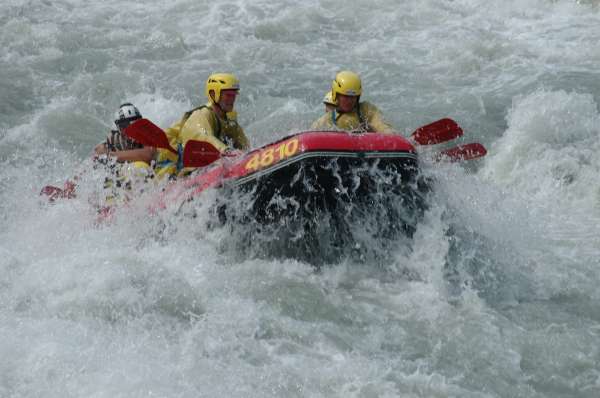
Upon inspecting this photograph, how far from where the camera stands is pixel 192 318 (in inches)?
219

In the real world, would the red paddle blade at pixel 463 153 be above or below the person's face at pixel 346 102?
below

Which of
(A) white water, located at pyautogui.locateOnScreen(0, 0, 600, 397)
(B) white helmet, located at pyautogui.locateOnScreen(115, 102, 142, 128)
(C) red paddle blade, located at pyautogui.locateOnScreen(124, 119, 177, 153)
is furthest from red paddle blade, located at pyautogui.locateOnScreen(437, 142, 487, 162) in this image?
(B) white helmet, located at pyautogui.locateOnScreen(115, 102, 142, 128)

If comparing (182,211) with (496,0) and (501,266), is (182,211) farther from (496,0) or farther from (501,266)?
(496,0)

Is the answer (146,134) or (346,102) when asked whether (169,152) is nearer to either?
(146,134)

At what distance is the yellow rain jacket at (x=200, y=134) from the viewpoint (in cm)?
697

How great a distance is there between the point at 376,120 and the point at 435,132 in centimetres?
98

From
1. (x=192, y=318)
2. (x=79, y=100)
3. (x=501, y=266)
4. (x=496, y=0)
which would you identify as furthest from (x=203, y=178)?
(x=496, y=0)

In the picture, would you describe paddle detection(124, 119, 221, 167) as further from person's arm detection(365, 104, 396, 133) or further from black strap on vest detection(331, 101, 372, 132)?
person's arm detection(365, 104, 396, 133)

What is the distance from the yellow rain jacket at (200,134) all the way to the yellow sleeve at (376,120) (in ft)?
3.80

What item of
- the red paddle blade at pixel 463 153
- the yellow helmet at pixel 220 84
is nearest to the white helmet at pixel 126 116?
the yellow helmet at pixel 220 84

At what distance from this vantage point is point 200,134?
6922 millimetres

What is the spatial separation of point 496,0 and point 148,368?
12.0 m

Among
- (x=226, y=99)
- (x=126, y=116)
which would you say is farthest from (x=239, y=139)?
(x=126, y=116)

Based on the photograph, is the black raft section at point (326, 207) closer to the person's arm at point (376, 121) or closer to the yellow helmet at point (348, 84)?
the person's arm at point (376, 121)
